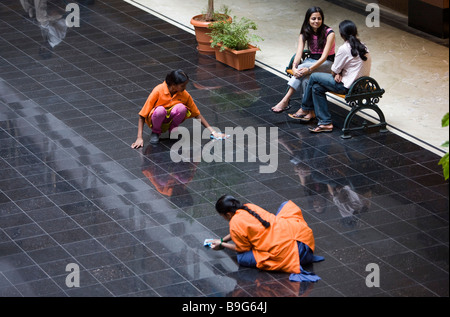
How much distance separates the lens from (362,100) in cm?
982

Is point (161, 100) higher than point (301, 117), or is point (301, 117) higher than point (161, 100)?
point (161, 100)

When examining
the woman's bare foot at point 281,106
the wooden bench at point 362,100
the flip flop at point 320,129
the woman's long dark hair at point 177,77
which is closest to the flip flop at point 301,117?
the woman's bare foot at point 281,106

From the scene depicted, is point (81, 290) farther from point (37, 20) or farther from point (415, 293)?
point (37, 20)

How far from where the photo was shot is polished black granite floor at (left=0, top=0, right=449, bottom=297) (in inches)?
280

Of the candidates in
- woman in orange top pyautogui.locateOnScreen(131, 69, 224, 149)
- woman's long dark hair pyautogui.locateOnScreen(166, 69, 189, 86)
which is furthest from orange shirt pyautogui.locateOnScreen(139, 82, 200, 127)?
woman's long dark hair pyautogui.locateOnScreen(166, 69, 189, 86)

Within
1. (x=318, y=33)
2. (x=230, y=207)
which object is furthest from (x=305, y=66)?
(x=230, y=207)

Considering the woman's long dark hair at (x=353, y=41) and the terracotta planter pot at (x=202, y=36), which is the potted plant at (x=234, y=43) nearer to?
the terracotta planter pot at (x=202, y=36)

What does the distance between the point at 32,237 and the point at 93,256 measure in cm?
70

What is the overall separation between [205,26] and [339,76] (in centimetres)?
309

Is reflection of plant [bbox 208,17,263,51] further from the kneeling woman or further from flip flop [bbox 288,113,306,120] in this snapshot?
the kneeling woman

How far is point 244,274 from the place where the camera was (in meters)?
7.17

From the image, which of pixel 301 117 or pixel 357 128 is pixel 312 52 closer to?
pixel 301 117

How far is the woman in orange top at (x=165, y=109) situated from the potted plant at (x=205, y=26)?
2.85 m

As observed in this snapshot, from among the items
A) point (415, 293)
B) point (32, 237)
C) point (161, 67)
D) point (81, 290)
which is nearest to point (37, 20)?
point (161, 67)
